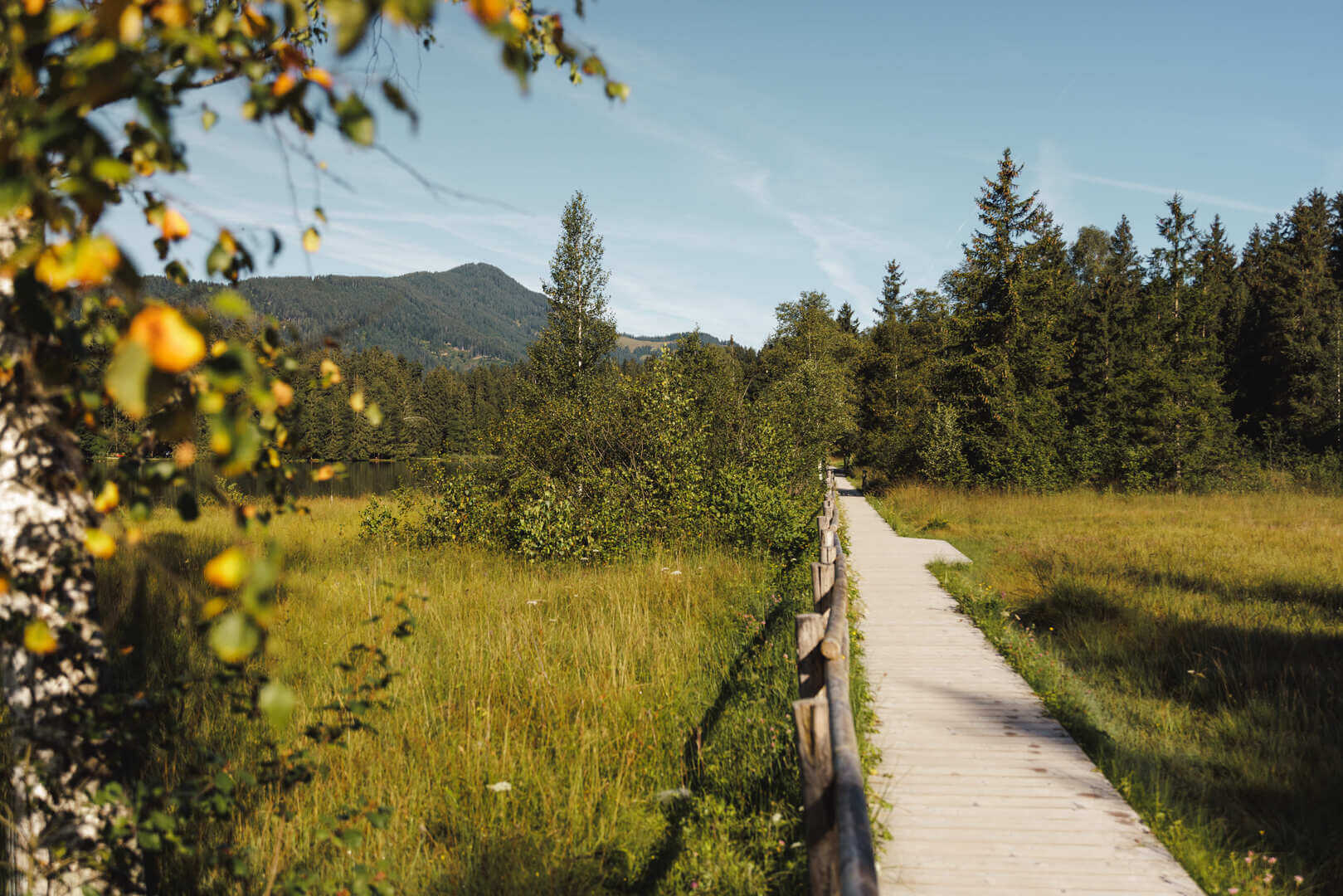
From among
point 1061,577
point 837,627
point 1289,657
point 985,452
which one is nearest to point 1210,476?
point 985,452

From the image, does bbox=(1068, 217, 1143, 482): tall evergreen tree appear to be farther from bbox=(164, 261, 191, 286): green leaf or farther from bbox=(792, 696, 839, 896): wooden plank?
bbox=(164, 261, 191, 286): green leaf

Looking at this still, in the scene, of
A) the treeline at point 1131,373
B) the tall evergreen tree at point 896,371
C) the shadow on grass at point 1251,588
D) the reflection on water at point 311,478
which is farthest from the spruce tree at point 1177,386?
the reflection on water at point 311,478

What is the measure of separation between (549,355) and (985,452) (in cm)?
1579

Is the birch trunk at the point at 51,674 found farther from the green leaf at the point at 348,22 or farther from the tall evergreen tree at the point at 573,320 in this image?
the tall evergreen tree at the point at 573,320

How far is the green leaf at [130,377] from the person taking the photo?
0.73 meters

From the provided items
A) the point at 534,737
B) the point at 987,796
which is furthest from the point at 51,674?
the point at 987,796

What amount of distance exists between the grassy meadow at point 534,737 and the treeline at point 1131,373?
1999 cm

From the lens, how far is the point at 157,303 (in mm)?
946

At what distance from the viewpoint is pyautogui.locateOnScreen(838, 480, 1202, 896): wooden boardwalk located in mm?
3395

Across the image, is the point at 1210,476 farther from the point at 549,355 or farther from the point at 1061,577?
the point at 549,355

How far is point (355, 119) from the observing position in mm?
1079

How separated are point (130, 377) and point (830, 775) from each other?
2661 millimetres

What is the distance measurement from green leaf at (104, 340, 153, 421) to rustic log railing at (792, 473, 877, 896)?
2.01 metres

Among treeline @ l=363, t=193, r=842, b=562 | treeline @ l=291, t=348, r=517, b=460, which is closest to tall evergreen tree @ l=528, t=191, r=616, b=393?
treeline @ l=291, t=348, r=517, b=460
